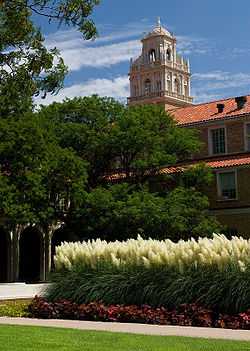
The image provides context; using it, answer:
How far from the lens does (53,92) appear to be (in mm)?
14836

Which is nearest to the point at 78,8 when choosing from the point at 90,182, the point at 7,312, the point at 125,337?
the point at 125,337

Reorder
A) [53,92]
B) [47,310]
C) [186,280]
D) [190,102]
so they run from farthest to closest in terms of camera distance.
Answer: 1. [190,102]
2. [47,310]
3. [186,280]
4. [53,92]

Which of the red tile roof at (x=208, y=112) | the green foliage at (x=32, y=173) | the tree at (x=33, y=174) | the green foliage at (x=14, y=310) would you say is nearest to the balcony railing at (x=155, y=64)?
the red tile roof at (x=208, y=112)

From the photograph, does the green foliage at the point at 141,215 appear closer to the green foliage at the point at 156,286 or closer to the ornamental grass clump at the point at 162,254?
the ornamental grass clump at the point at 162,254

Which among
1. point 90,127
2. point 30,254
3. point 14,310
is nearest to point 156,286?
point 14,310

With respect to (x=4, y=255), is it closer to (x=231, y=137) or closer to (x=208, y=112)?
(x=231, y=137)

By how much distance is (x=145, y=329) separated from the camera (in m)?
14.2

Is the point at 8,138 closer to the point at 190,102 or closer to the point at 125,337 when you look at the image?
the point at 125,337

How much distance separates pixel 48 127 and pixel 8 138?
4.62m

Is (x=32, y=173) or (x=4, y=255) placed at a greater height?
(x=32, y=173)

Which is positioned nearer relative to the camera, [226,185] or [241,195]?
[241,195]

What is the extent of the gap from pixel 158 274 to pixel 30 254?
36.4 meters

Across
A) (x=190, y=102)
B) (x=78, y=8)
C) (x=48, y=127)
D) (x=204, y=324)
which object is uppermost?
(x=190, y=102)

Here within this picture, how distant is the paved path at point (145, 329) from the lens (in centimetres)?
1295
